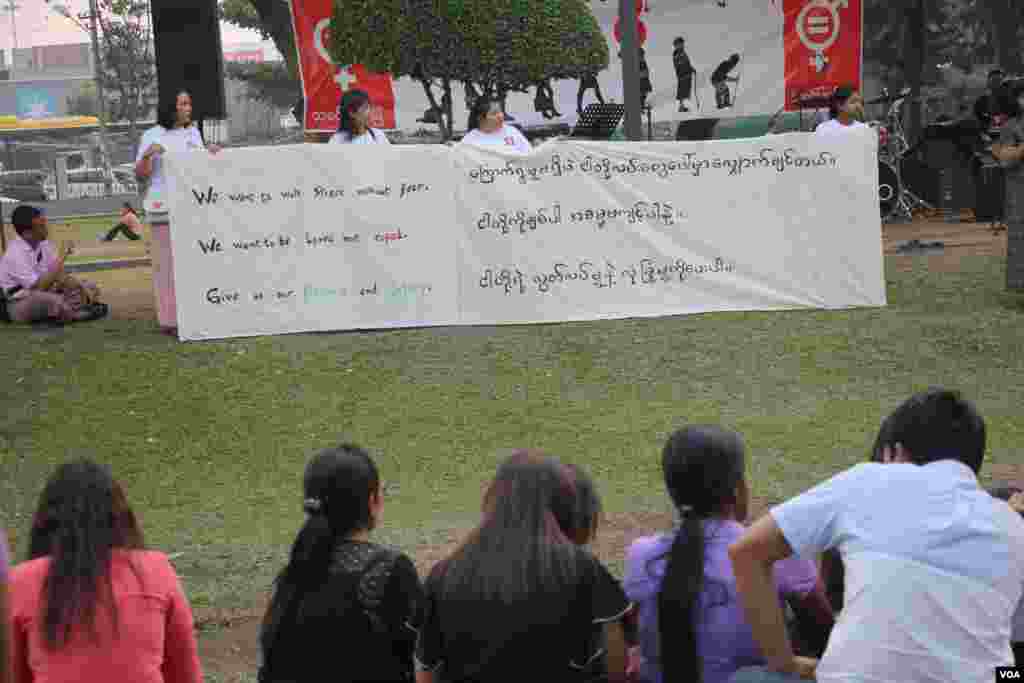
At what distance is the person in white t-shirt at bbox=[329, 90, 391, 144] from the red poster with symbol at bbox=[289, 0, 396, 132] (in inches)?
261

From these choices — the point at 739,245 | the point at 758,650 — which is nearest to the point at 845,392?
the point at 739,245

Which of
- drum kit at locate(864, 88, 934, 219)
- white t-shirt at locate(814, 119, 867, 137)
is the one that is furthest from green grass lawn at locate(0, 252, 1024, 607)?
drum kit at locate(864, 88, 934, 219)

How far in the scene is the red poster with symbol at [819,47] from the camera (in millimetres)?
18656

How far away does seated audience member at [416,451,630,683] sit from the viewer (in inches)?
147

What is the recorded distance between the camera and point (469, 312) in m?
10.5

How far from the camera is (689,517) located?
3836 millimetres

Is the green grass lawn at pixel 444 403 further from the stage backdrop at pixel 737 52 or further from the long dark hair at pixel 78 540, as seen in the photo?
the stage backdrop at pixel 737 52

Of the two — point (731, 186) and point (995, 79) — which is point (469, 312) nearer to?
point (731, 186)

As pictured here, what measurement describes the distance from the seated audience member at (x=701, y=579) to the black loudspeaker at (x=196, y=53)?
9.28m

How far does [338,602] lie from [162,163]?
690 centimetres

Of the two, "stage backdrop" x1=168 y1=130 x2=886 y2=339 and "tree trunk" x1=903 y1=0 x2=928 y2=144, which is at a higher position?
"tree trunk" x1=903 y1=0 x2=928 y2=144

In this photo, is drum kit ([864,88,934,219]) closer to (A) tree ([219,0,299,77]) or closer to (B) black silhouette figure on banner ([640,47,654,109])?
(B) black silhouette figure on banner ([640,47,654,109])

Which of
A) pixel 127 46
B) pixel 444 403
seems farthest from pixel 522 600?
pixel 127 46

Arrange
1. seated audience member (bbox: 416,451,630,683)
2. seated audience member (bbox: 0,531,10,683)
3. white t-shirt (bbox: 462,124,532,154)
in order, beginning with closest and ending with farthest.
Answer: seated audience member (bbox: 0,531,10,683)
seated audience member (bbox: 416,451,630,683)
white t-shirt (bbox: 462,124,532,154)
